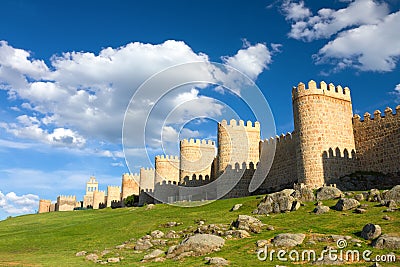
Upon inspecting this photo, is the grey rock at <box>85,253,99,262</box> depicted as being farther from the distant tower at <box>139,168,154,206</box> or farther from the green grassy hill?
the distant tower at <box>139,168,154,206</box>

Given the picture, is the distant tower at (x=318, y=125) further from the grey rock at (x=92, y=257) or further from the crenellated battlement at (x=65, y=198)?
the crenellated battlement at (x=65, y=198)

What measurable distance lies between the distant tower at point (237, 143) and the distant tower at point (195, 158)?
10.7 metres

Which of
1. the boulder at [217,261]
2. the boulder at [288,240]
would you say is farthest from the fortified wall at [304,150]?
the boulder at [217,261]

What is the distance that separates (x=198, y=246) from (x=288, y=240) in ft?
15.2

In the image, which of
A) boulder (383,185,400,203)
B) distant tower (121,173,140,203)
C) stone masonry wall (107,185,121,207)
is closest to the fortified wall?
boulder (383,185,400,203)

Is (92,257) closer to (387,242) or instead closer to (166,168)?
(387,242)

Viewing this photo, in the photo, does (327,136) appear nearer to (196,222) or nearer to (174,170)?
(196,222)

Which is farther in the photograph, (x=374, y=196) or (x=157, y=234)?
(x=157, y=234)

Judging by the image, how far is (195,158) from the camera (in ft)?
210

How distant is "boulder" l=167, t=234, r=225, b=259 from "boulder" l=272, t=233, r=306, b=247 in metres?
3.00

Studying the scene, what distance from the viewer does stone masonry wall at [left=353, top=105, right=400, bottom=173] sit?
35.6m

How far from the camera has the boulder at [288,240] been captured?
1829cm

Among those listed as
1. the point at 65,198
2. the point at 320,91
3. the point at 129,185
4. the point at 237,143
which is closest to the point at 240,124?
the point at 237,143

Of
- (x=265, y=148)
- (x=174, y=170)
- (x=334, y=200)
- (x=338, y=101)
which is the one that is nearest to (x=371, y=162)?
(x=338, y=101)
